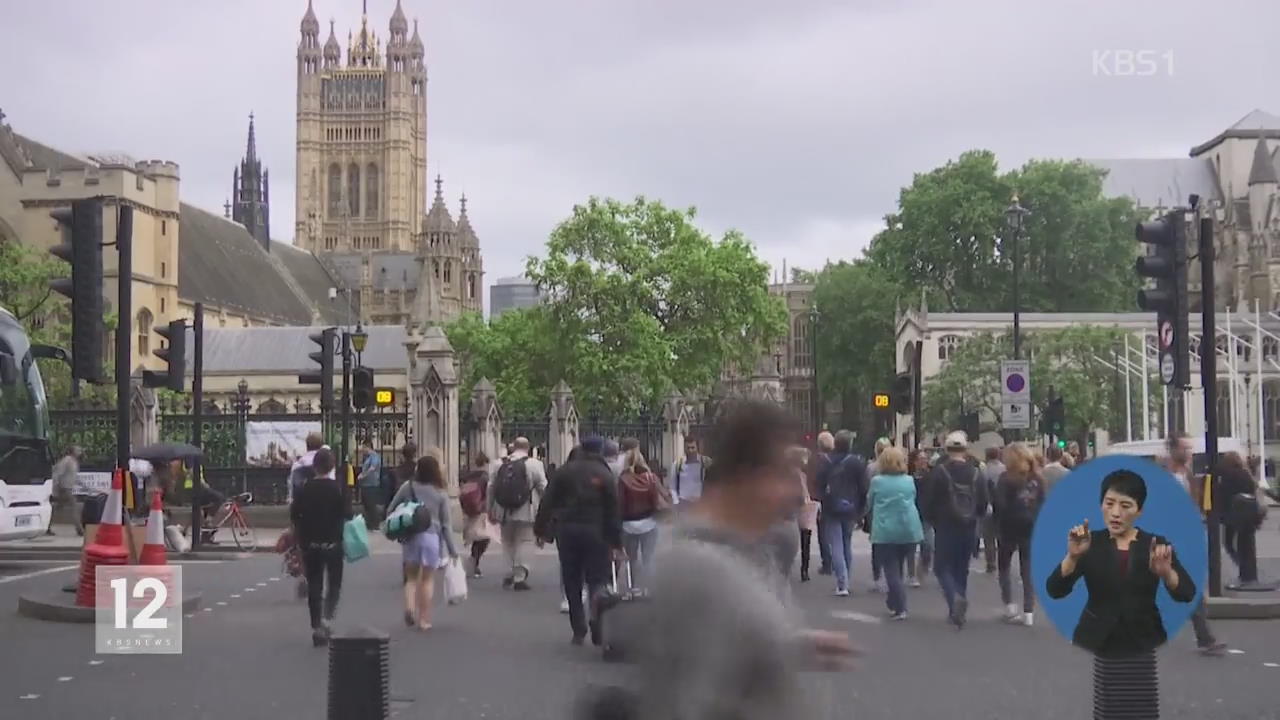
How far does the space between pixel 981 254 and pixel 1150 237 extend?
204 feet

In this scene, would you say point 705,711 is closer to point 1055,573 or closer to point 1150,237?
point 1055,573

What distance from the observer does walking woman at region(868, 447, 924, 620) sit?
14367mm

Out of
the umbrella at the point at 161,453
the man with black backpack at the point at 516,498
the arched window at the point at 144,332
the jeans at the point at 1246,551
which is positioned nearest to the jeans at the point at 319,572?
the man with black backpack at the point at 516,498

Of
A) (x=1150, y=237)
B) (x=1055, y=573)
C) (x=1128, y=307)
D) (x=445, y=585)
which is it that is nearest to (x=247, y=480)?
(x=445, y=585)

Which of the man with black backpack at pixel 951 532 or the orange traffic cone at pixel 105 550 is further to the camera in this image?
the orange traffic cone at pixel 105 550

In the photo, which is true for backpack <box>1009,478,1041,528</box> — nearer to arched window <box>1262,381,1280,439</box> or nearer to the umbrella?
the umbrella

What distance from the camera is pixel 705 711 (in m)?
3.67

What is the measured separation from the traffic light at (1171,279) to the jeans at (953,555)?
2261mm

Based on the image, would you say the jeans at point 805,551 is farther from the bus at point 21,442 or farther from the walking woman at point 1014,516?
the bus at point 21,442

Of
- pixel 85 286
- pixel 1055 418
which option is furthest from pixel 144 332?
pixel 85 286

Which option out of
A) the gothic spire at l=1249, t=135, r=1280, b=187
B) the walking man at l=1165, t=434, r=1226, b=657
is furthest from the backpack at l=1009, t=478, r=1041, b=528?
the gothic spire at l=1249, t=135, r=1280, b=187

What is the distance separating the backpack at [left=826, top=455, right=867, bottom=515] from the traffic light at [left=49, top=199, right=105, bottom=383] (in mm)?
7832

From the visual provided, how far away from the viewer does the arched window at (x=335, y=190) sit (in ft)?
458

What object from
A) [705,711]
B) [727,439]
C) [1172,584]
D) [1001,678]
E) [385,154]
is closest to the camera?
[705,711]
